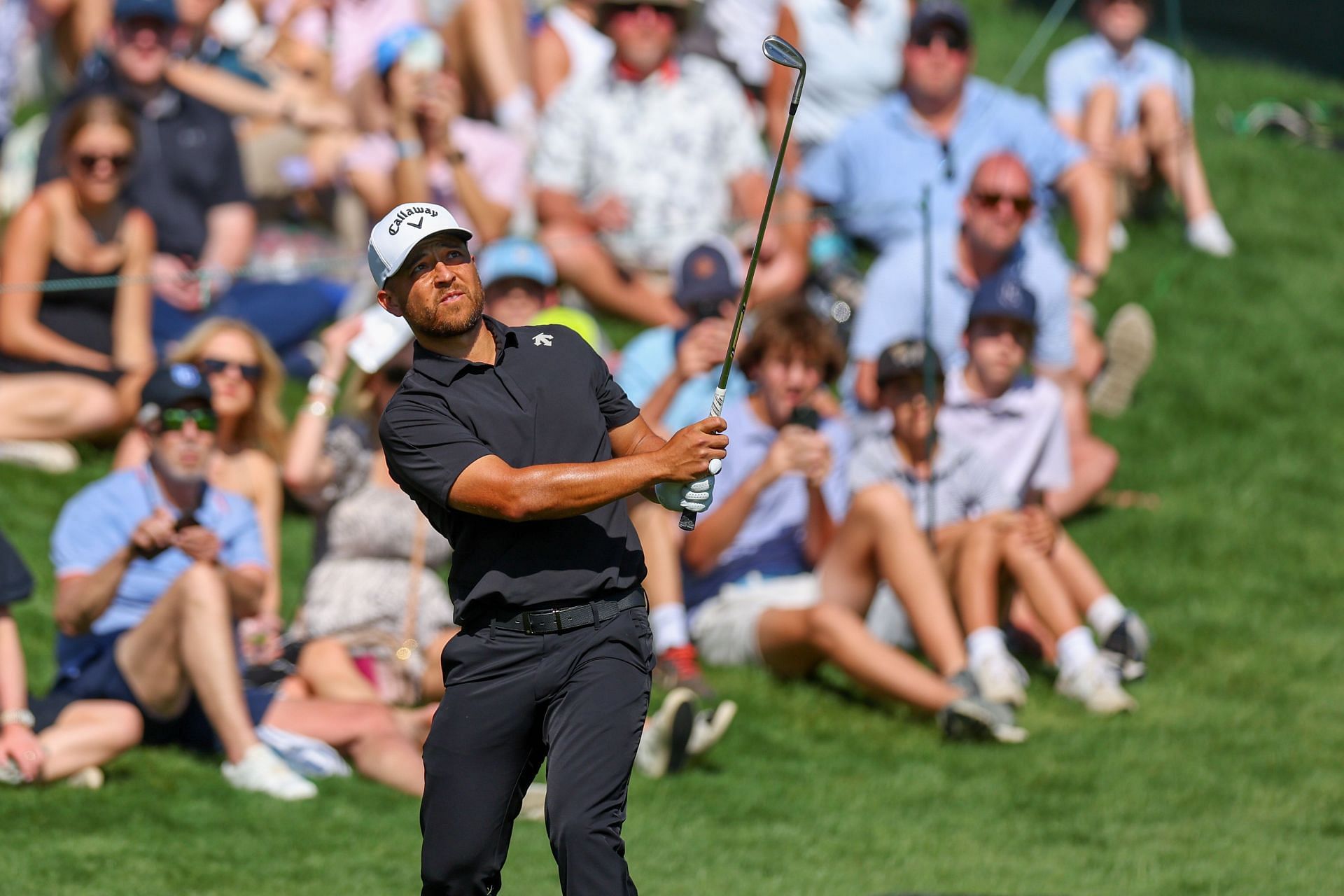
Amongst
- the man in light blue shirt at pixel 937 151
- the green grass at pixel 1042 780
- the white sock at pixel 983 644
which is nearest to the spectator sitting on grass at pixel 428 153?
the man in light blue shirt at pixel 937 151

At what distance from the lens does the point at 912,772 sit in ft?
21.5

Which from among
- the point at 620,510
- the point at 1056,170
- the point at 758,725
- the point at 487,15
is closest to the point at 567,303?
the point at 487,15

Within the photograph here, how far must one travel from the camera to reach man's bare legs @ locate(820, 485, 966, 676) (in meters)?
7.04

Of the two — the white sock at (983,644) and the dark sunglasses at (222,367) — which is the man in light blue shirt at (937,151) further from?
the dark sunglasses at (222,367)

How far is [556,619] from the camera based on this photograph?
14.3 feet

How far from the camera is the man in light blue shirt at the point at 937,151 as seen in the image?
368 inches

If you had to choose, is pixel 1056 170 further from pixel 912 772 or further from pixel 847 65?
pixel 912 772

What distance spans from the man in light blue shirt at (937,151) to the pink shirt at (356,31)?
8.47 ft

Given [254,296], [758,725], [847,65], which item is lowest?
[758,725]

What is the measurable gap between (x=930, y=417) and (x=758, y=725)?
55.2 inches

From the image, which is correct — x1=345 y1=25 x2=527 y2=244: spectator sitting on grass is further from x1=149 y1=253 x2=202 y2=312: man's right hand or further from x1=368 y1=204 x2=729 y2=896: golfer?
x1=368 y1=204 x2=729 y2=896: golfer

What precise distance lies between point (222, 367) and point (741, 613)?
7.34 feet

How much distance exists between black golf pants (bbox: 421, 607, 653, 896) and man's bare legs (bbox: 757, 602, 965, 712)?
2611 mm

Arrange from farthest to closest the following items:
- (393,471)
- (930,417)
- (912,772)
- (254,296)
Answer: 1. (254,296)
2. (930,417)
3. (912,772)
4. (393,471)
